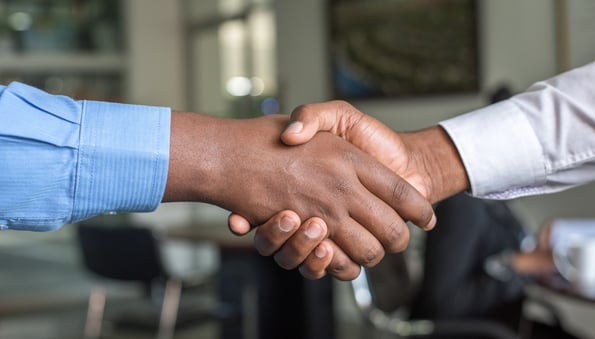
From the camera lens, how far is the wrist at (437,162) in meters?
1.64

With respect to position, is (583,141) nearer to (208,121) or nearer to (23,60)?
(208,121)

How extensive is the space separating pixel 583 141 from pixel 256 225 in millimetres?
671

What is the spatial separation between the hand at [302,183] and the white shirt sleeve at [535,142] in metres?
0.15

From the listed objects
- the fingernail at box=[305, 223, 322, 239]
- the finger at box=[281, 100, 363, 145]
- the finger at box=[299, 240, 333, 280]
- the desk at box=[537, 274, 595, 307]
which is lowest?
the desk at box=[537, 274, 595, 307]

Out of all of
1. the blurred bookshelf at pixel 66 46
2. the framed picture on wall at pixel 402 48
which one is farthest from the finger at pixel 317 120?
the blurred bookshelf at pixel 66 46

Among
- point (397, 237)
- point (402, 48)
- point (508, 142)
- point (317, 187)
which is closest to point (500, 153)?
point (508, 142)

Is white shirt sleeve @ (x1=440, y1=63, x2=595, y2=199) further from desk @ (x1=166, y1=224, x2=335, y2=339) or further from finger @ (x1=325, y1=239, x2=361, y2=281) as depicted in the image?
desk @ (x1=166, y1=224, x2=335, y2=339)

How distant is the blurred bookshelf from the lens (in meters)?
7.71

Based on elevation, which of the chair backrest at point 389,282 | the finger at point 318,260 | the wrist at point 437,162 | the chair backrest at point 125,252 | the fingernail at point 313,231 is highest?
the wrist at point 437,162

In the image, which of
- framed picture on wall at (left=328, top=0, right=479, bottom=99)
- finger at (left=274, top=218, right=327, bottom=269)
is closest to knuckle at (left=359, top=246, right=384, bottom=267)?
finger at (left=274, top=218, right=327, bottom=269)

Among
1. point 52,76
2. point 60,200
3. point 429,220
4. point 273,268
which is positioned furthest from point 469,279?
point 52,76

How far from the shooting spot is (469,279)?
284 centimetres

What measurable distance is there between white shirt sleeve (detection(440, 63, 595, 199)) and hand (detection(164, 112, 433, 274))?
0.48ft

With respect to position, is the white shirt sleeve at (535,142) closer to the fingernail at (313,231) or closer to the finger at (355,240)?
the finger at (355,240)
